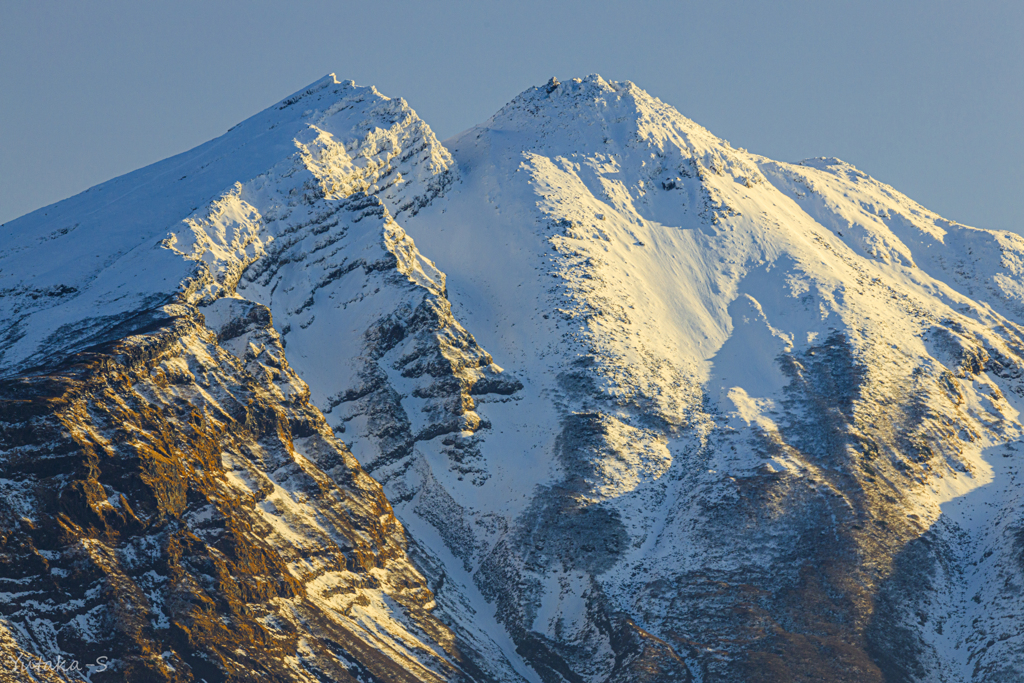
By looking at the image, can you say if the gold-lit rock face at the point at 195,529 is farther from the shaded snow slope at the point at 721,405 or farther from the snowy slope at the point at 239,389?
the shaded snow slope at the point at 721,405

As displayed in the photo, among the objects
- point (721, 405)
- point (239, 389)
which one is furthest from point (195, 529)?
point (721, 405)

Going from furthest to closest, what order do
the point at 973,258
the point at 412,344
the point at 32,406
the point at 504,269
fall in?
the point at 973,258, the point at 504,269, the point at 412,344, the point at 32,406

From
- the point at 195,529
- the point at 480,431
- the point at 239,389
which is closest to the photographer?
the point at 195,529

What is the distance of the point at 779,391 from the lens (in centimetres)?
10381

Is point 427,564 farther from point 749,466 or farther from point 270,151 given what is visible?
point 270,151

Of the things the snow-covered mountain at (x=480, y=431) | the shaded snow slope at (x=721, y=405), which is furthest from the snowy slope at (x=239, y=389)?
the shaded snow slope at (x=721, y=405)

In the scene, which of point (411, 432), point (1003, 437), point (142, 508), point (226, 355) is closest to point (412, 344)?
A: point (411, 432)

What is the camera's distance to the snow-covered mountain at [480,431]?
70375 millimetres

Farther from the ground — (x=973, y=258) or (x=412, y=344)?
(x=973, y=258)

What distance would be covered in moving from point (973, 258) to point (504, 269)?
77.0 m

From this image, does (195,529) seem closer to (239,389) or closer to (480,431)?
(239,389)

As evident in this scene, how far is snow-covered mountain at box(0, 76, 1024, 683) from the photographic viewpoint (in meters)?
70.4

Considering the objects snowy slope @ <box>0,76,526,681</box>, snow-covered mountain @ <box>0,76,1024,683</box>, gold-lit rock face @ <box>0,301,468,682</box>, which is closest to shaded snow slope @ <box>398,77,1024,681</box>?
snow-covered mountain @ <box>0,76,1024,683</box>

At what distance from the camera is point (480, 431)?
320 feet
